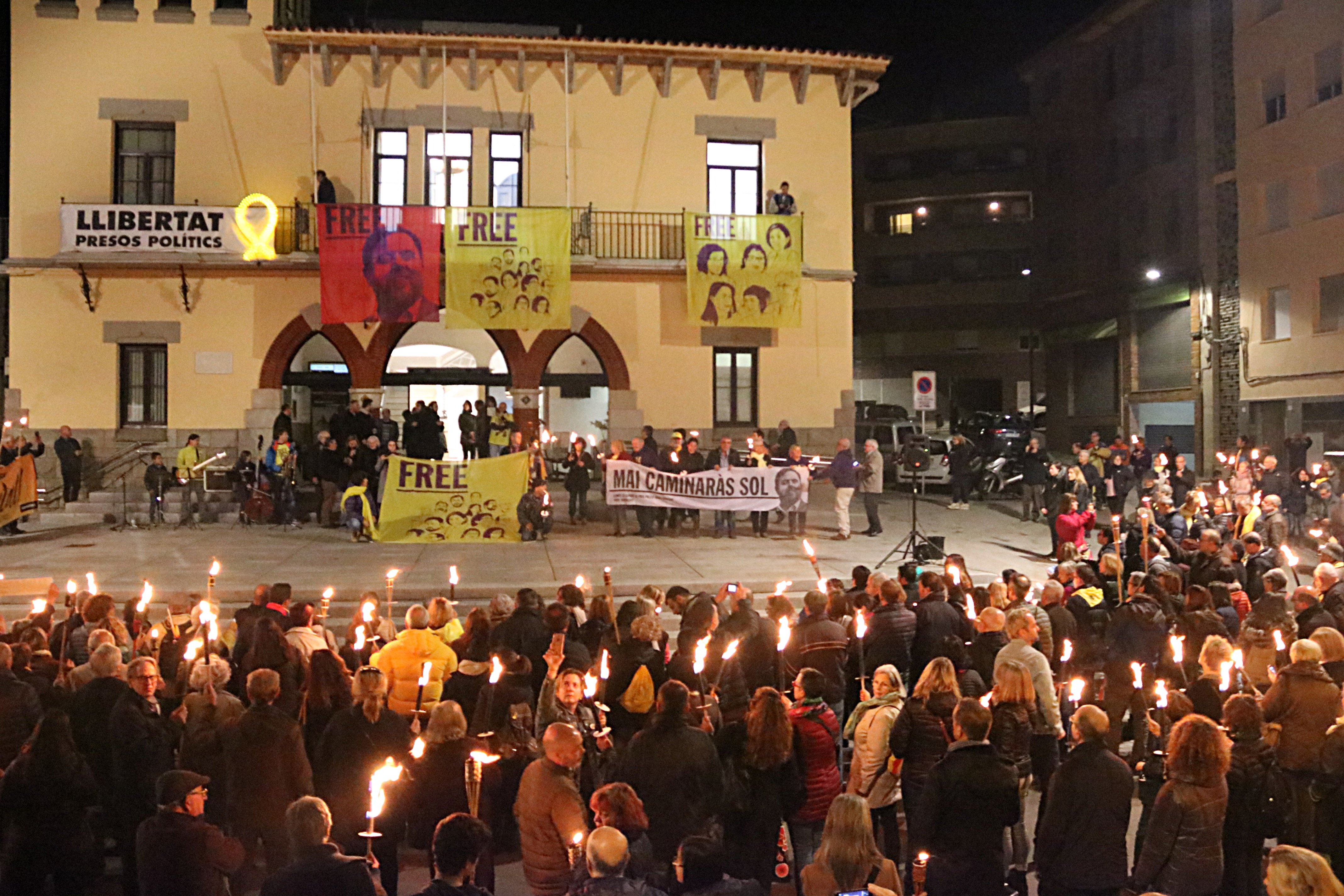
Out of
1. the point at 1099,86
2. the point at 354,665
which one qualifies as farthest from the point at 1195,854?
the point at 1099,86

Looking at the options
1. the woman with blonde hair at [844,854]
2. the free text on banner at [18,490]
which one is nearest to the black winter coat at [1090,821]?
the woman with blonde hair at [844,854]

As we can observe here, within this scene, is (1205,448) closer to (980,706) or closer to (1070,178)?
(1070,178)

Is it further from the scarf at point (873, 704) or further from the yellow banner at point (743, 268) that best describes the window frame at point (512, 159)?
the scarf at point (873, 704)

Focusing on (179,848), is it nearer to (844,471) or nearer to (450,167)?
(844,471)

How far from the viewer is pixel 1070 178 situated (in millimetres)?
41125

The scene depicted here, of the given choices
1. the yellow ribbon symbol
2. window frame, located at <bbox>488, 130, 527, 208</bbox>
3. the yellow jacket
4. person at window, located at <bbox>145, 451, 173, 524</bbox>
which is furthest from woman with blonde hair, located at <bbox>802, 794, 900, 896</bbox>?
window frame, located at <bbox>488, 130, 527, 208</bbox>

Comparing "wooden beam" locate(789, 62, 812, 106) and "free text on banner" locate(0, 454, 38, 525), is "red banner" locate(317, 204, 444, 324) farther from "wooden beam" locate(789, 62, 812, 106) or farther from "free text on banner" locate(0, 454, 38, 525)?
"wooden beam" locate(789, 62, 812, 106)

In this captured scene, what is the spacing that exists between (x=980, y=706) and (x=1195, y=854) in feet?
3.86

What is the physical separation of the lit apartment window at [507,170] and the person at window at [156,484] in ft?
29.4

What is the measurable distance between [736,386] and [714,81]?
685cm

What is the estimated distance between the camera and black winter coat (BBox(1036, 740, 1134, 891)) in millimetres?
5176

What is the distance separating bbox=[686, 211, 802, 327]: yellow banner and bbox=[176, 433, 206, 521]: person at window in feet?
34.5

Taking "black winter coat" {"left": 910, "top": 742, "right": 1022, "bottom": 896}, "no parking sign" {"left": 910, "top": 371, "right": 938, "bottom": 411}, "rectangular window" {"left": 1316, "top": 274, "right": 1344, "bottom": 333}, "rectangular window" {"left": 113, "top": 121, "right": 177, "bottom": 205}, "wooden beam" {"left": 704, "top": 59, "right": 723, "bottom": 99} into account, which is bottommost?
"black winter coat" {"left": 910, "top": 742, "right": 1022, "bottom": 896}

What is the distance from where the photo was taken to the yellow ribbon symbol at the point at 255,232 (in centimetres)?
2206
